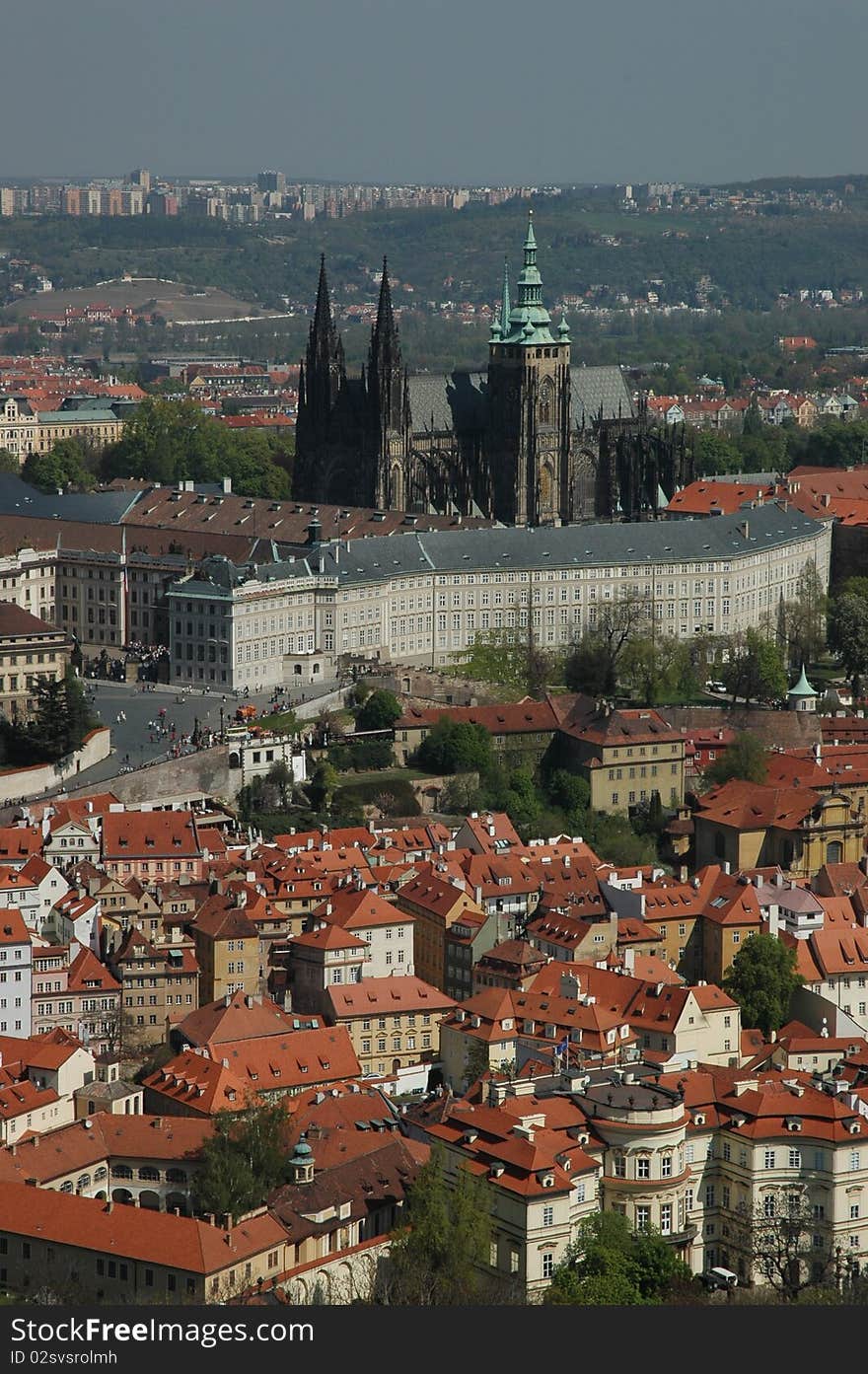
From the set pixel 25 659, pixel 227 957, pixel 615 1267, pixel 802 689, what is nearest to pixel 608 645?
pixel 802 689

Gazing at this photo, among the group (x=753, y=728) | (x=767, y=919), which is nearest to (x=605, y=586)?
(x=753, y=728)

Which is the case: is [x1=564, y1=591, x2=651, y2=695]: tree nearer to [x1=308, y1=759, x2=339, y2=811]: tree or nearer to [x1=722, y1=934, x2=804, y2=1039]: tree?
[x1=308, y1=759, x2=339, y2=811]: tree

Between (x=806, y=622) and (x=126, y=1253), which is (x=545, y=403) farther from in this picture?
(x=126, y=1253)

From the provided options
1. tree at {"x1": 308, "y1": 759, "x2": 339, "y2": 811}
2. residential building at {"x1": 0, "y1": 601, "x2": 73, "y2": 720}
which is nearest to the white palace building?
residential building at {"x1": 0, "y1": 601, "x2": 73, "y2": 720}

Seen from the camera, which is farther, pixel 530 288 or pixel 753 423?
pixel 753 423

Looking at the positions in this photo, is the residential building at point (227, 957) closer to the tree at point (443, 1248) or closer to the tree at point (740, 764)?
the tree at point (443, 1248)

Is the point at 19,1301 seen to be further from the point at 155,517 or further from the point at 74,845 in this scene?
the point at 155,517
